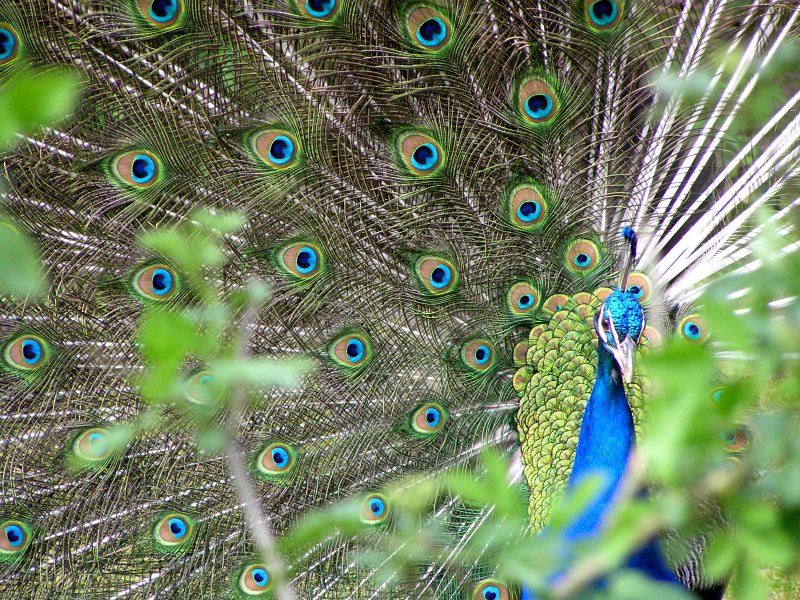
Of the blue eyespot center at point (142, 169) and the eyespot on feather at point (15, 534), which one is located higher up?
the blue eyespot center at point (142, 169)

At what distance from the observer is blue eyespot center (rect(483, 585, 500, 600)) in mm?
2406

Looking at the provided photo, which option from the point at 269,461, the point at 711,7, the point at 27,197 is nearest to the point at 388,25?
the point at 711,7

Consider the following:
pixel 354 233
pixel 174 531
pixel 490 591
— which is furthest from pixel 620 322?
pixel 174 531

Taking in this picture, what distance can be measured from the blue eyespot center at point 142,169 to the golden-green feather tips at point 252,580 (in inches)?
47.1

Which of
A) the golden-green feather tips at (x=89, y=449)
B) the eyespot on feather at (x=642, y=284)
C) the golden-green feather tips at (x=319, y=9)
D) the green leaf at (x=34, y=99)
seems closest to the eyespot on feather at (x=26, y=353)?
the golden-green feather tips at (x=89, y=449)

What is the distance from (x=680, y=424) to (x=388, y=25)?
6.21 ft

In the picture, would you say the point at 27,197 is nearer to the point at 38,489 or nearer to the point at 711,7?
the point at 38,489

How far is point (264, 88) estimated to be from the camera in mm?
2160

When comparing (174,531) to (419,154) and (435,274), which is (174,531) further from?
(419,154)

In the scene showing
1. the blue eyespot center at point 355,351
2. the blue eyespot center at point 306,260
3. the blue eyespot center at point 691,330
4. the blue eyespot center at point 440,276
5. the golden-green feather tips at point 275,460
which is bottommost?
the golden-green feather tips at point 275,460

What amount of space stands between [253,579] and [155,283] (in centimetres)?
95

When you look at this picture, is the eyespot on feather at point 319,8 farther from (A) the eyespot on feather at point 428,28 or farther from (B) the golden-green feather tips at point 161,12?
(B) the golden-green feather tips at point 161,12

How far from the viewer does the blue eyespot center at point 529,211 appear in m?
2.37

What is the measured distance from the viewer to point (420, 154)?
2.27m
